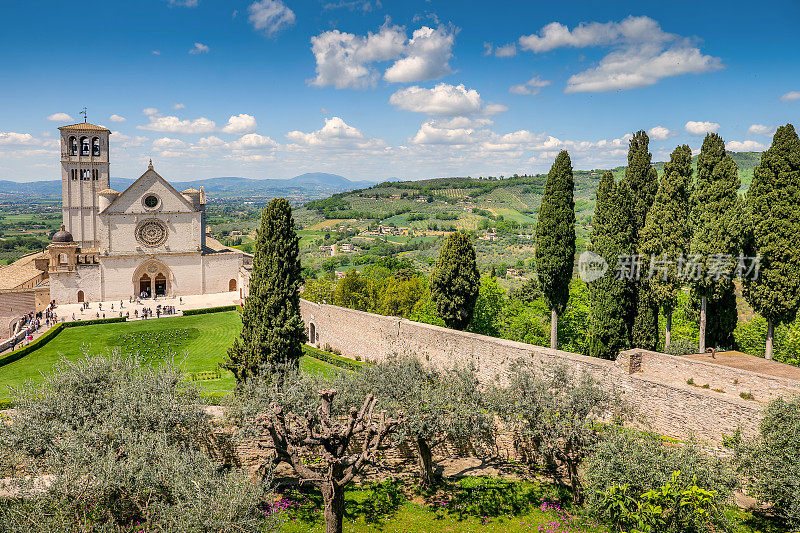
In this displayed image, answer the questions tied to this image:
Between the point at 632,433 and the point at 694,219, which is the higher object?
the point at 694,219

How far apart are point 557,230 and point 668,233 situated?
451 centimetres

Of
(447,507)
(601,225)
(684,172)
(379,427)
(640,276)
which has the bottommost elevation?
(447,507)

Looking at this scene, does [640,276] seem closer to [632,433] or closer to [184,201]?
[632,433]

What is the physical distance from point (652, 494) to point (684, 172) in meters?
16.0

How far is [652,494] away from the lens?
11.5 meters

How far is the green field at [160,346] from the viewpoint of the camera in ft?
89.4

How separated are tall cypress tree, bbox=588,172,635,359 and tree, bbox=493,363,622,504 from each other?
300 inches

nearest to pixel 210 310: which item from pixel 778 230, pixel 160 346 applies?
pixel 160 346

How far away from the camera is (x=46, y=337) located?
34031 mm

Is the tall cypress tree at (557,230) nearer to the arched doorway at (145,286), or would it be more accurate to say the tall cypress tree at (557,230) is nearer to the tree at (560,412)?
the tree at (560,412)

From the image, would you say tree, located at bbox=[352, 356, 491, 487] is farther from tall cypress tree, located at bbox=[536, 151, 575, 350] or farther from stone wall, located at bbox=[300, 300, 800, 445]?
tall cypress tree, located at bbox=[536, 151, 575, 350]

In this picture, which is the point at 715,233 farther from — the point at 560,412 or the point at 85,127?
the point at 85,127

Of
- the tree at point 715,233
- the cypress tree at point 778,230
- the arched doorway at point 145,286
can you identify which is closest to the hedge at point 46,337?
the arched doorway at point 145,286

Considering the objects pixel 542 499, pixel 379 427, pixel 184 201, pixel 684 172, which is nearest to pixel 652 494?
pixel 542 499
